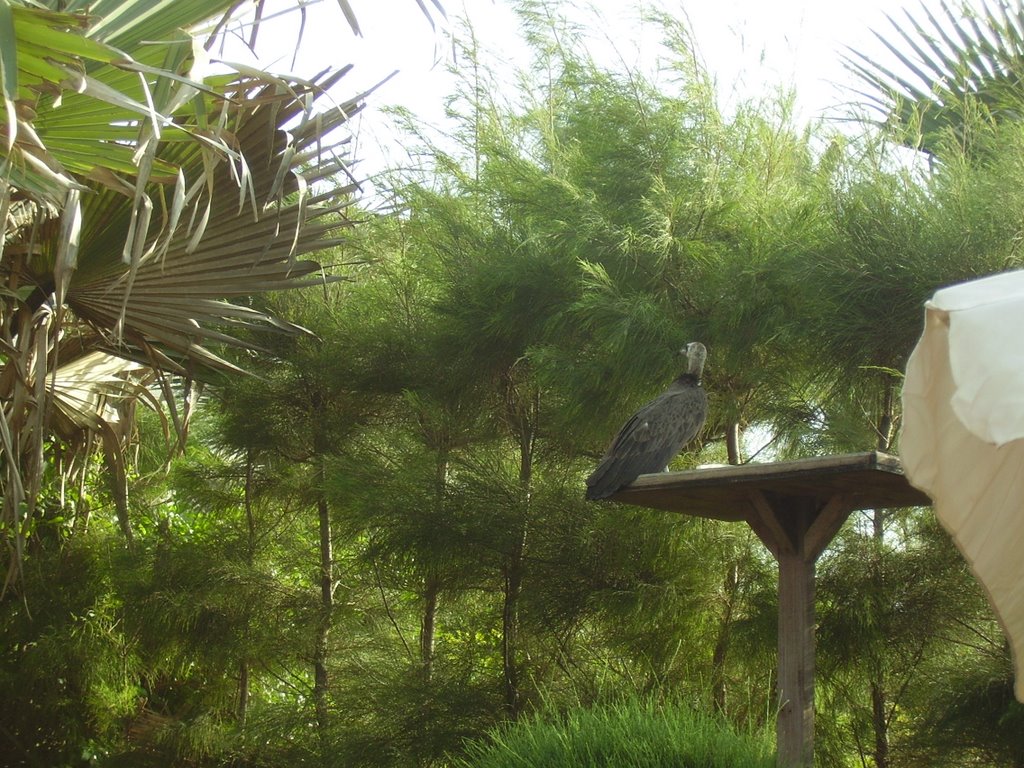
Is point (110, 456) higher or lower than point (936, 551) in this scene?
higher

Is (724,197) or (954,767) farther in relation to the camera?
(724,197)

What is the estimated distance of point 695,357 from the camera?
3.97m

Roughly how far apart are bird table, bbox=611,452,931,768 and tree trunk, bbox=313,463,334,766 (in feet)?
8.71

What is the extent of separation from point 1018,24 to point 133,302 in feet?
11.7

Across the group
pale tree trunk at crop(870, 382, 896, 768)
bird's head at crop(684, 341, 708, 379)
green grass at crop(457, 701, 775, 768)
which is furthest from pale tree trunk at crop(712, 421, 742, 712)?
green grass at crop(457, 701, 775, 768)

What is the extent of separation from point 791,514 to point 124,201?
2.38m

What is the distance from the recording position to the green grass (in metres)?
2.90

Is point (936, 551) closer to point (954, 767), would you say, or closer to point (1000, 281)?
point (954, 767)

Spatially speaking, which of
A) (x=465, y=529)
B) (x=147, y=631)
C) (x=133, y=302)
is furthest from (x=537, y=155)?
(x=147, y=631)

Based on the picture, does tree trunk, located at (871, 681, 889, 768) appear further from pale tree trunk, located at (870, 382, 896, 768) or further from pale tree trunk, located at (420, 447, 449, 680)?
pale tree trunk, located at (420, 447, 449, 680)

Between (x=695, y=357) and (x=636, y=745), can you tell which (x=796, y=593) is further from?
(x=695, y=357)

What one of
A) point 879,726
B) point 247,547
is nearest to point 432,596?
point 247,547

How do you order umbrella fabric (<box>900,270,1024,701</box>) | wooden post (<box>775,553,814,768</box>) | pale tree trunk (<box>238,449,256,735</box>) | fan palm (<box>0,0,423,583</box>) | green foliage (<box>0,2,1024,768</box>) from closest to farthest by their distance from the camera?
umbrella fabric (<box>900,270,1024,701</box>)
fan palm (<box>0,0,423,583</box>)
wooden post (<box>775,553,814,768</box>)
green foliage (<box>0,2,1024,768</box>)
pale tree trunk (<box>238,449,256,735</box>)

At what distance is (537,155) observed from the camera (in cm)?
545
